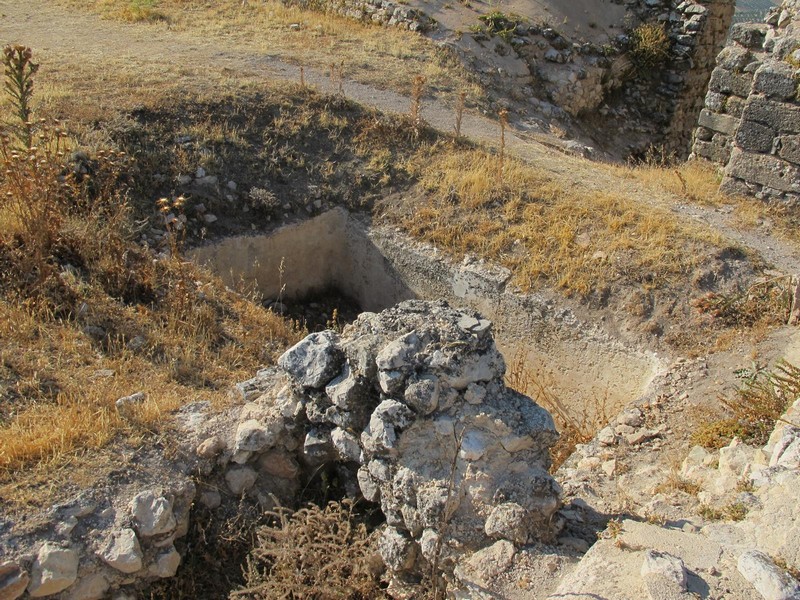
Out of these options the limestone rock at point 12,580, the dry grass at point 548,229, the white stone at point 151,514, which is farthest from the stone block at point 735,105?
the limestone rock at point 12,580

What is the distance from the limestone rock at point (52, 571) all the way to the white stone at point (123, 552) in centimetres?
16

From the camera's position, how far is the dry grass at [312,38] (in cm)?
1277

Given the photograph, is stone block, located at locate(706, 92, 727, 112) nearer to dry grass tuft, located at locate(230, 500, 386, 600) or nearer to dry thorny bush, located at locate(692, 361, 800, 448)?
dry thorny bush, located at locate(692, 361, 800, 448)

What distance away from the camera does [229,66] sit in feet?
38.6

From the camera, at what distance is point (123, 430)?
451 cm

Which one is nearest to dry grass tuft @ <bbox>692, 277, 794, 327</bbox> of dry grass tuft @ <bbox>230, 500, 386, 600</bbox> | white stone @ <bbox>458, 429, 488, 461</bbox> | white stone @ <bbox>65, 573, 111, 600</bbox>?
white stone @ <bbox>458, 429, 488, 461</bbox>

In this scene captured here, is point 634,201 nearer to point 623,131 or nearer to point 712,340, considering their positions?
point 712,340

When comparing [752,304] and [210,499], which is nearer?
[210,499]

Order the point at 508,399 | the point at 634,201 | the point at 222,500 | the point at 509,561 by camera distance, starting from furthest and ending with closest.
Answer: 1. the point at 634,201
2. the point at 222,500
3. the point at 508,399
4. the point at 509,561

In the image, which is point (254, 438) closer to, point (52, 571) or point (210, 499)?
point (210, 499)

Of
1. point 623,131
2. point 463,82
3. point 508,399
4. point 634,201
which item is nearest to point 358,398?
point 508,399

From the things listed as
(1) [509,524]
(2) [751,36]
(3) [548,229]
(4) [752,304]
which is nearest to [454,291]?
(3) [548,229]

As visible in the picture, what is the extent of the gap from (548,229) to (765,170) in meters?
2.82

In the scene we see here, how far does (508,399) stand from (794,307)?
3.78 meters
